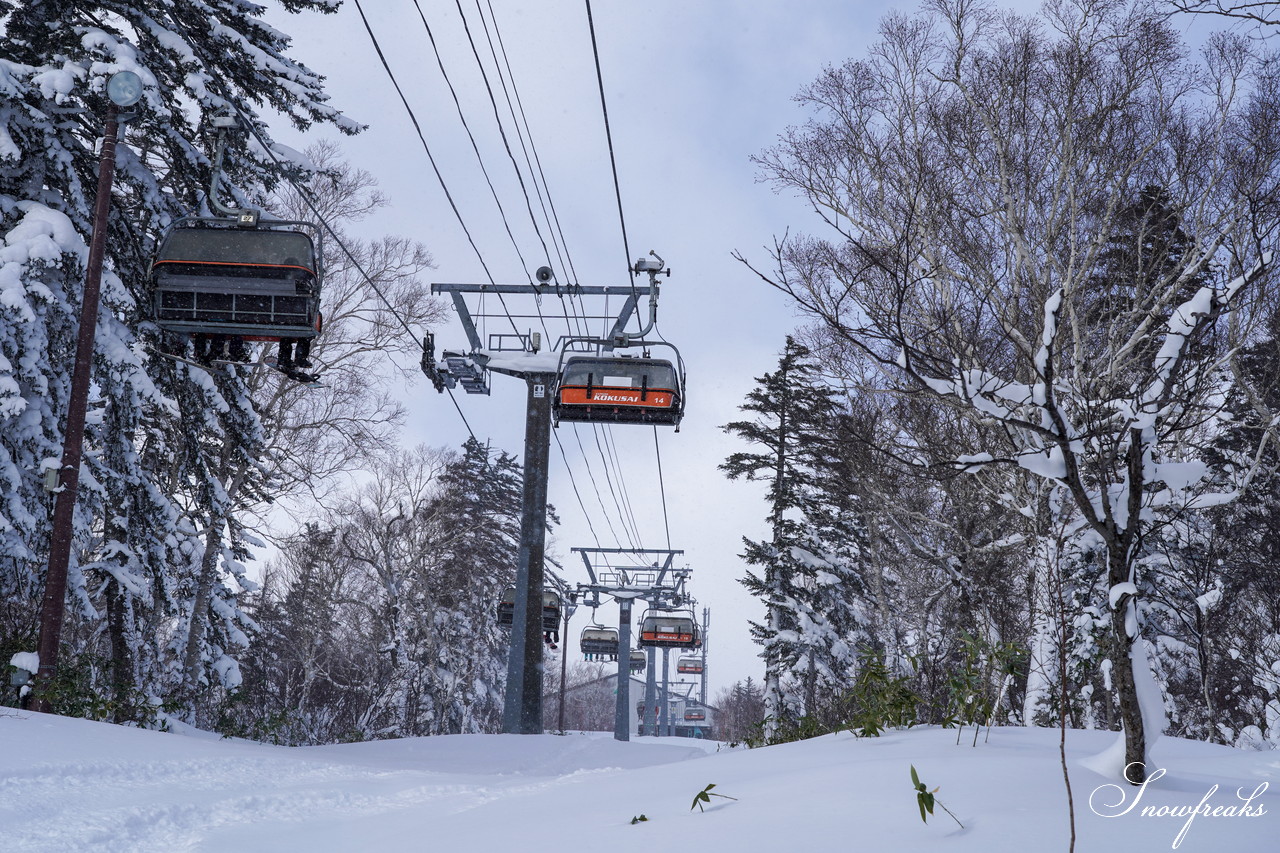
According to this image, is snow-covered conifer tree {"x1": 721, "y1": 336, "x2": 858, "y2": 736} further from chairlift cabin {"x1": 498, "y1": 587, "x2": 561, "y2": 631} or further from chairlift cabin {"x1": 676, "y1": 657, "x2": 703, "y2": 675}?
chairlift cabin {"x1": 676, "y1": 657, "x2": 703, "y2": 675}

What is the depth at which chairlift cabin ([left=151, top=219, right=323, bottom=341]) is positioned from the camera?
10.4 m

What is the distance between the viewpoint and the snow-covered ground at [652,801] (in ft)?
13.6

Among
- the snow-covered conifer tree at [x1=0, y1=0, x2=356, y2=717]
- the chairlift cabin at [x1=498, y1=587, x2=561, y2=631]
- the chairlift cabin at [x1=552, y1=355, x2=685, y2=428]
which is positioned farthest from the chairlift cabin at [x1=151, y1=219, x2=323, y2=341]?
the chairlift cabin at [x1=498, y1=587, x2=561, y2=631]

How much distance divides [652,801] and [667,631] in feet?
114

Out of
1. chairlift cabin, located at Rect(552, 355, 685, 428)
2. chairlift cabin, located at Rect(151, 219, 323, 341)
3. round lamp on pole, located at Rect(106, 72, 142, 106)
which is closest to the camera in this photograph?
round lamp on pole, located at Rect(106, 72, 142, 106)

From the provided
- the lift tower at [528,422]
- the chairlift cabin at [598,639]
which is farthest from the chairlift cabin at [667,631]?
the lift tower at [528,422]

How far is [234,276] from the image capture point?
1048cm

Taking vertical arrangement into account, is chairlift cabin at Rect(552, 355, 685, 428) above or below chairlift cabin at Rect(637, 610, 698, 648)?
above

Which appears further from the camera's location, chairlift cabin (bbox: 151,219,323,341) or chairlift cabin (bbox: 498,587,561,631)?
chairlift cabin (bbox: 498,587,561,631)

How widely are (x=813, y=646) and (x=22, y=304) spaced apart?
23937mm

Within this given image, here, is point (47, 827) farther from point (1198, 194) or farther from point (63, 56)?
point (1198, 194)

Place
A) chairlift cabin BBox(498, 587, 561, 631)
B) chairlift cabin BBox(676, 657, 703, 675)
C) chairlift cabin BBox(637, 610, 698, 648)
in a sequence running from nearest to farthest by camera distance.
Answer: chairlift cabin BBox(498, 587, 561, 631), chairlift cabin BBox(637, 610, 698, 648), chairlift cabin BBox(676, 657, 703, 675)

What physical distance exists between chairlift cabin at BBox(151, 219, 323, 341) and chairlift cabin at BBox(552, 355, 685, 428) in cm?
486

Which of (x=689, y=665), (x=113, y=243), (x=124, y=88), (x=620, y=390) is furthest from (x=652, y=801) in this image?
(x=689, y=665)
